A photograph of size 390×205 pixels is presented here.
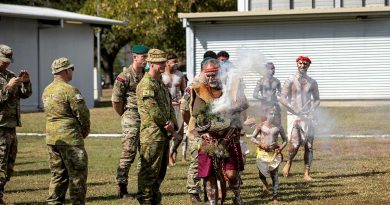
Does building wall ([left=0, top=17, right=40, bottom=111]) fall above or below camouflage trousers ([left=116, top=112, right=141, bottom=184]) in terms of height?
above

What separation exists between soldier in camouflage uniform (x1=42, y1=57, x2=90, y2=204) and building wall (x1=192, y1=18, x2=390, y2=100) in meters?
26.1

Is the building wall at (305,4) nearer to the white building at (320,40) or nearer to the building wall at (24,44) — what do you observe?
the white building at (320,40)

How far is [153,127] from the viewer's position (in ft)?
33.0

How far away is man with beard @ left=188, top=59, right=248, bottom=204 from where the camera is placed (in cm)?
999

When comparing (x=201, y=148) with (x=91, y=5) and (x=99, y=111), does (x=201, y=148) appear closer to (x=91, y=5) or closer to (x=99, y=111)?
(x=99, y=111)

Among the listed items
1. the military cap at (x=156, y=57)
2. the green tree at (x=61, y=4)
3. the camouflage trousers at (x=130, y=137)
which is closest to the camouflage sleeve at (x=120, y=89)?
the camouflage trousers at (x=130, y=137)

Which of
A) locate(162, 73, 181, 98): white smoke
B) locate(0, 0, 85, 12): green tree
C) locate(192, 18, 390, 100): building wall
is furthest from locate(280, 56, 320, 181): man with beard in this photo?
locate(0, 0, 85, 12): green tree

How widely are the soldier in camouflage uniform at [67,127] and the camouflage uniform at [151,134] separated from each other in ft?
2.29

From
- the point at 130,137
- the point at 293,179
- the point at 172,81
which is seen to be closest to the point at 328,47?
the point at 172,81

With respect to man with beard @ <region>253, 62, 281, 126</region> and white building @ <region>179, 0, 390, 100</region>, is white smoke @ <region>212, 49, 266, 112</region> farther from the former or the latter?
white building @ <region>179, 0, 390, 100</region>

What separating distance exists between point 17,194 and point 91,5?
147 feet

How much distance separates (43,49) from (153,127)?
28.2 m

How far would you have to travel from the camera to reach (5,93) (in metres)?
11.3

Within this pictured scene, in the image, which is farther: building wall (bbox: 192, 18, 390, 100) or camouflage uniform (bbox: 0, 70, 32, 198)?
building wall (bbox: 192, 18, 390, 100)
